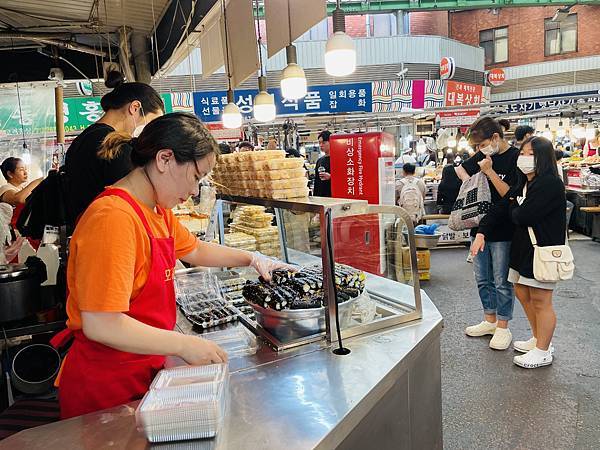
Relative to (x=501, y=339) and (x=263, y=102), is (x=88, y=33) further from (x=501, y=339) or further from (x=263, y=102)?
(x=501, y=339)

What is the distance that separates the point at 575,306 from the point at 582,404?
2460mm

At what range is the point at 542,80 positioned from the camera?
18781mm

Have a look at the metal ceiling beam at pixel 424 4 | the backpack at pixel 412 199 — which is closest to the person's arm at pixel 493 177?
the backpack at pixel 412 199

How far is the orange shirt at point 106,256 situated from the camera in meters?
1.36

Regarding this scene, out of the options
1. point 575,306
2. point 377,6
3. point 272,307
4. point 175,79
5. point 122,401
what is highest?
point 377,6

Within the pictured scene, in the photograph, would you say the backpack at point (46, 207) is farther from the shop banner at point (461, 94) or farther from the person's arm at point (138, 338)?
the shop banner at point (461, 94)

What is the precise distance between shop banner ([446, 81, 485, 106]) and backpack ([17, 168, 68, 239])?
13.7 metres

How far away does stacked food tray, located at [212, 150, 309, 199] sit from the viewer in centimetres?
239

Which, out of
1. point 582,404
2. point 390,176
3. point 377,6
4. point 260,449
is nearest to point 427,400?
point 260,449

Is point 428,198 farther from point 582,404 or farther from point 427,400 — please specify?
point 427,400

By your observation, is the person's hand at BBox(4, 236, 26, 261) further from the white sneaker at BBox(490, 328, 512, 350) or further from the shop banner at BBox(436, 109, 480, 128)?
A: the shop banner at BBox(436, 109, 480, 128)

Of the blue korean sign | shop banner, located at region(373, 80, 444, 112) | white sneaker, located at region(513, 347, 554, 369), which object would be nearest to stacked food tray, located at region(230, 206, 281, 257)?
white sneaker, located at region(513, 347, 554, 369)

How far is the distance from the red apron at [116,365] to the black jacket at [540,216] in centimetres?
286

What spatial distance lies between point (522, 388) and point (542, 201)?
1430 mm
